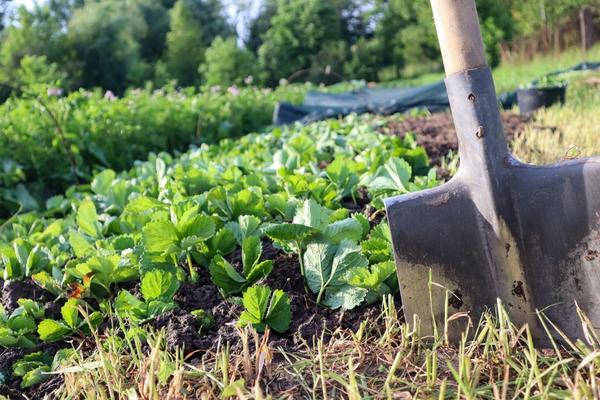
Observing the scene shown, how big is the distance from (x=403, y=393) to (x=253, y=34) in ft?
143

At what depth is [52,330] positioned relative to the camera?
1635 mm

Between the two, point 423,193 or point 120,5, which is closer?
point 423,193

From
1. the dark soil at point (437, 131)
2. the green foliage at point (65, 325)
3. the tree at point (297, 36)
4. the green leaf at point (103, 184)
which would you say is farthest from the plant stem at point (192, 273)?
the tree at point (297, 36)

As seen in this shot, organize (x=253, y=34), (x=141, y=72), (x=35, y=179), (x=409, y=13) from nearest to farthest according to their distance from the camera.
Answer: (x=35, y=179), (x=141, y=72), (x=409, y=13), (x=253, y=34)

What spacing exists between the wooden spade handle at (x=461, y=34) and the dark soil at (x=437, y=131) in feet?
6.37

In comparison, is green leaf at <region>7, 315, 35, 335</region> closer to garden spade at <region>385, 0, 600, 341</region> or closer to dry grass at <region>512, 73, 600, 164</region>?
garden spade at <region>385, 0, 600, 341</region>

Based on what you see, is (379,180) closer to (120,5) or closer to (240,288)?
(240,288)

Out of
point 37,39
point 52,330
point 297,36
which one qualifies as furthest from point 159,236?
point 297,36

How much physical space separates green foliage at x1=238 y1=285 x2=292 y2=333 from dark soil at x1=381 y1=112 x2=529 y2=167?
2.17 m

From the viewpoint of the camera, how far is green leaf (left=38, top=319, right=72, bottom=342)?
5.33 feet

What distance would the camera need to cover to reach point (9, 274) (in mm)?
2027

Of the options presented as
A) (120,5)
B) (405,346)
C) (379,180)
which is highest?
(120,5)

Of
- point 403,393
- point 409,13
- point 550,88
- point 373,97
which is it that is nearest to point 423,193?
point 403,393

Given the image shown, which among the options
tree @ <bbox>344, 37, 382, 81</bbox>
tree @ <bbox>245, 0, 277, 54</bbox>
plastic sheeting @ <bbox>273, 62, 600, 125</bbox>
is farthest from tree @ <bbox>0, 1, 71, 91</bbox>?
plastic sheeting @ <bbox>273, 62, 600, 125</bbox>
